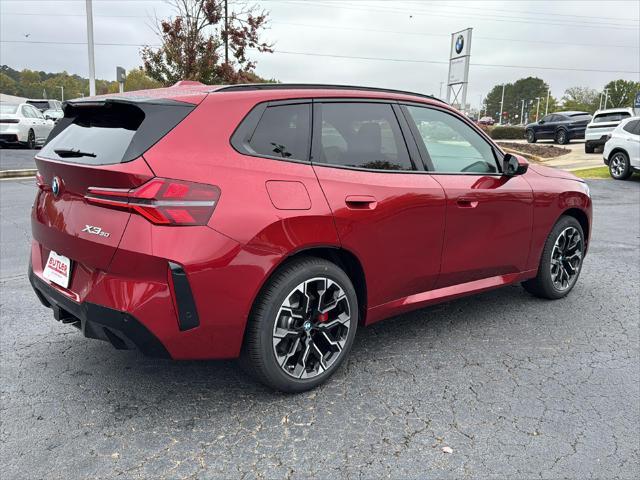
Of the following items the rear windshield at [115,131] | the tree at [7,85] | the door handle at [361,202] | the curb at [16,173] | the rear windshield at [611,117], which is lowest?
the curb at [16,173]

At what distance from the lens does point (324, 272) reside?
3.03 metres

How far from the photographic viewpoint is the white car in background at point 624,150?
14547 millimetres

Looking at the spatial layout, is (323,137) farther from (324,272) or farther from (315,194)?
(324,272)

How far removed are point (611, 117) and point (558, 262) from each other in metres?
21.0

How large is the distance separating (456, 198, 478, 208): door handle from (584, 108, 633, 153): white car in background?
21.5 metres

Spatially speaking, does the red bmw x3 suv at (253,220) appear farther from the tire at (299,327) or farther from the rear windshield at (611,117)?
the rear windshield at (611,117)

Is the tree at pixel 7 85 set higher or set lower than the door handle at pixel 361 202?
higher

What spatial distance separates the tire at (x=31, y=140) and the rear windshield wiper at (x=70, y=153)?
19.3 meters

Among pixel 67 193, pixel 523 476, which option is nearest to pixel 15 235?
pixel 67 193

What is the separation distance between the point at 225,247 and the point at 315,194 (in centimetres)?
61

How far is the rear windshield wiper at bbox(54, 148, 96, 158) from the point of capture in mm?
2830

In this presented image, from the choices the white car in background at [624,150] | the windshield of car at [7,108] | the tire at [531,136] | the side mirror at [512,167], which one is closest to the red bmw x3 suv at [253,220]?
the side mirror at [512,167]

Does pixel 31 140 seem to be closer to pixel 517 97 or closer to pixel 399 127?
pixel 399 127

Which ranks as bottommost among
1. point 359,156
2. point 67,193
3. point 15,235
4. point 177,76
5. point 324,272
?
point 15,235
